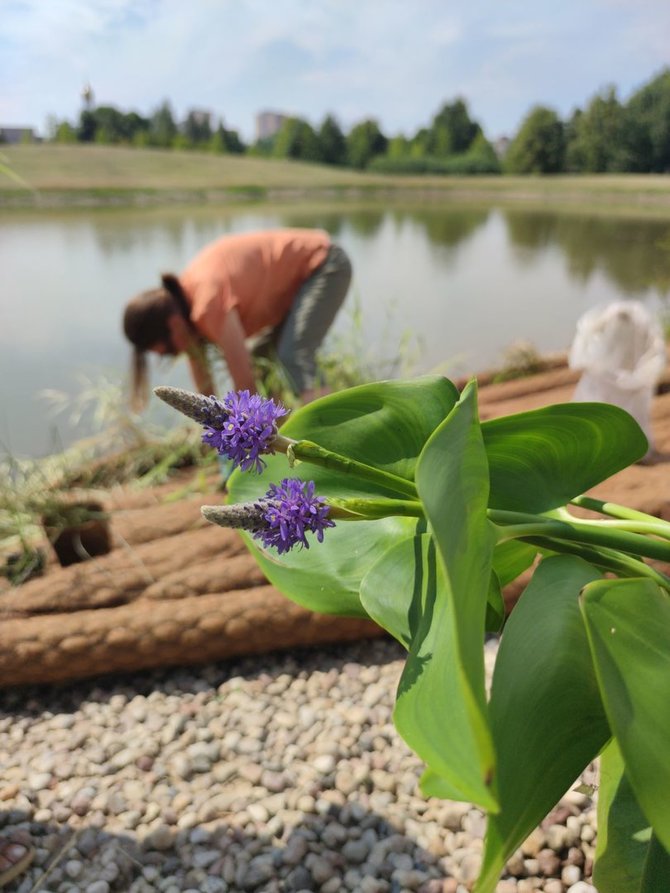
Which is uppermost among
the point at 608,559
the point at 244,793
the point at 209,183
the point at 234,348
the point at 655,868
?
the point at 209,183

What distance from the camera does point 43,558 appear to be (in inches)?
95.2

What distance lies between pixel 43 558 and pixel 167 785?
44.7 inches

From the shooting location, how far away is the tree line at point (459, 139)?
30547mm

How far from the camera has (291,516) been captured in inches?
22.5

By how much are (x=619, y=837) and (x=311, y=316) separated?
2.87m

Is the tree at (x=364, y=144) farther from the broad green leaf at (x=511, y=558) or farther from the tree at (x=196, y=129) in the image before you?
the broad green leaf at (x=511, y=558)

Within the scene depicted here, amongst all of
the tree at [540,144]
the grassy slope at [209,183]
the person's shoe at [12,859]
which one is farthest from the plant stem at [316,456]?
the tree at [540,144]

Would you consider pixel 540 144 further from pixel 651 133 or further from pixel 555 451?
pixel 555 451

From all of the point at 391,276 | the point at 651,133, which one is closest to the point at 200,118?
the point at 651,133

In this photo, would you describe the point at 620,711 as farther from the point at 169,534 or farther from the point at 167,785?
the point at 169,534

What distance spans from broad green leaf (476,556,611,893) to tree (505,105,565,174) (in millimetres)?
38311

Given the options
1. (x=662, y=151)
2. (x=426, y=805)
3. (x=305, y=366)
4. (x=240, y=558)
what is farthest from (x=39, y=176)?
(x=662, y=151)

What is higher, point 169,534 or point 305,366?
point 305,366

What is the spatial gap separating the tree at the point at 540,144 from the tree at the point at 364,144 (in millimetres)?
7765
